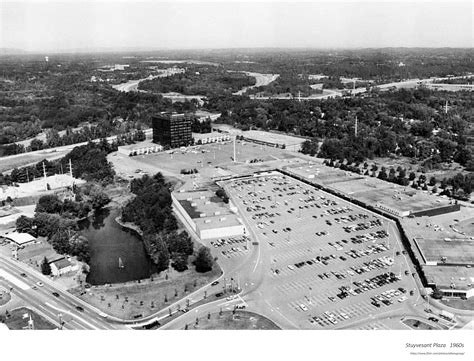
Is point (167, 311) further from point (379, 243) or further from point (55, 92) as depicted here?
point (55, 92)

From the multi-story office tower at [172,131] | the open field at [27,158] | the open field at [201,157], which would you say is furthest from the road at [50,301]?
the multi-story office tower at [172,131]

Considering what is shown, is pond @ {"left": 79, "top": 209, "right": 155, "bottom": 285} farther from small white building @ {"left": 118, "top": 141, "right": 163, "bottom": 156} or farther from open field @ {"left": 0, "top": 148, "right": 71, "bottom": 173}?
small white building @ {"left": 118, "top": 141, "right": 163, "bottom": 156}

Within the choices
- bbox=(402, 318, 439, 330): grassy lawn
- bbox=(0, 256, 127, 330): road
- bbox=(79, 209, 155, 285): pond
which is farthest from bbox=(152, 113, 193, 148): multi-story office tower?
bbox=(402, 318, 439, 330): grassy lawn

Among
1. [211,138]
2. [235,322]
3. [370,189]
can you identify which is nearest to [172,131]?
[211,138]

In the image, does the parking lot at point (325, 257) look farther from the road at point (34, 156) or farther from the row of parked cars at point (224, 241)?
the road at point (34, 156)

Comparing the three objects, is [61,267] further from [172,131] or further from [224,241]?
[172,131]

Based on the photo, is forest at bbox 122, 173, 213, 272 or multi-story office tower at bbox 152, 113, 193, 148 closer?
forest at bbox 122, 173, 213, 272
